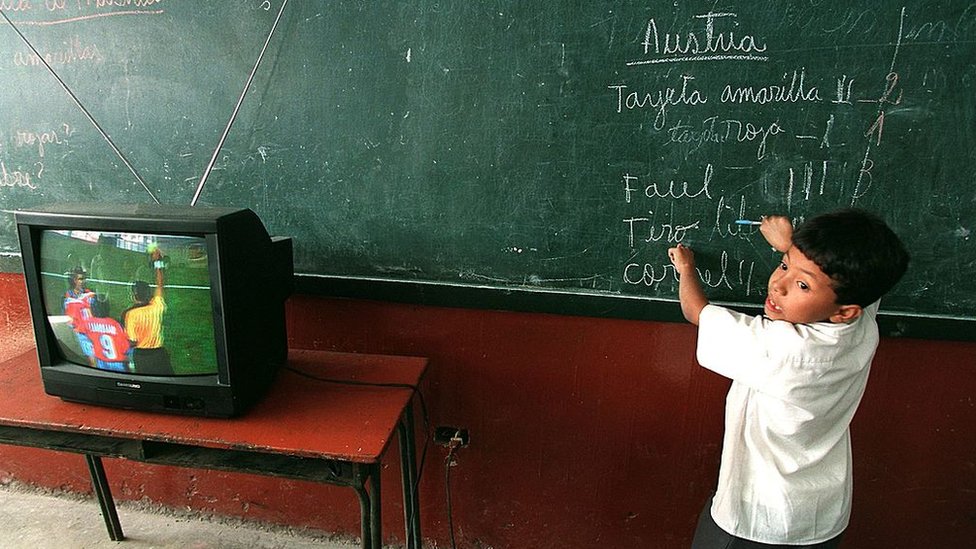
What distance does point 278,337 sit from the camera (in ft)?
5.09

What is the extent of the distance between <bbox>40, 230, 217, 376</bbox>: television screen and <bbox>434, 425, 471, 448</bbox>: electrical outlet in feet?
2.47

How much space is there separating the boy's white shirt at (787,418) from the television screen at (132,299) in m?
1.18

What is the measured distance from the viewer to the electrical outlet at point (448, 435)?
1848 mm

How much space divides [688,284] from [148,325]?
134 cm

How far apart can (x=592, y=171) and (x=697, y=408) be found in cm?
78

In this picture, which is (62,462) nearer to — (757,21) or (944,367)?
(757,21)

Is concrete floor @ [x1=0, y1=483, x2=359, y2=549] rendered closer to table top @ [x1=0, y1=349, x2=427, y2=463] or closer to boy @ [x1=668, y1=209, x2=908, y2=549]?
table top @ [x1=0, y1=349, x2=427, y2=463]

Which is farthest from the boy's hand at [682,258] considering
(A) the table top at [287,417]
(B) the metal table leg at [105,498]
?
(B) the metal table leg at [105,498]

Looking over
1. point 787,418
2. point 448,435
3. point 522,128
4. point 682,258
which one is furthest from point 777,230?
point 448,435

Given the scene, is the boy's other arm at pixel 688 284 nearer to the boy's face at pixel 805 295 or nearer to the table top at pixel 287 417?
the boy's face at pixel 805 295

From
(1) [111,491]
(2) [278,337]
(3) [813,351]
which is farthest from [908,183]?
(1) [111,491]

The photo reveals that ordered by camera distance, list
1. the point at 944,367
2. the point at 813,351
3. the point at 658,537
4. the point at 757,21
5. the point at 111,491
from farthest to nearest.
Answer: the point at 111,491, the point at 658,537, the point at 944,367, the point at 757,21, the point at 813,351

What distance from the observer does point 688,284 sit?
1.47 meters

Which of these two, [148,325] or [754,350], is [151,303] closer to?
[148,325]
